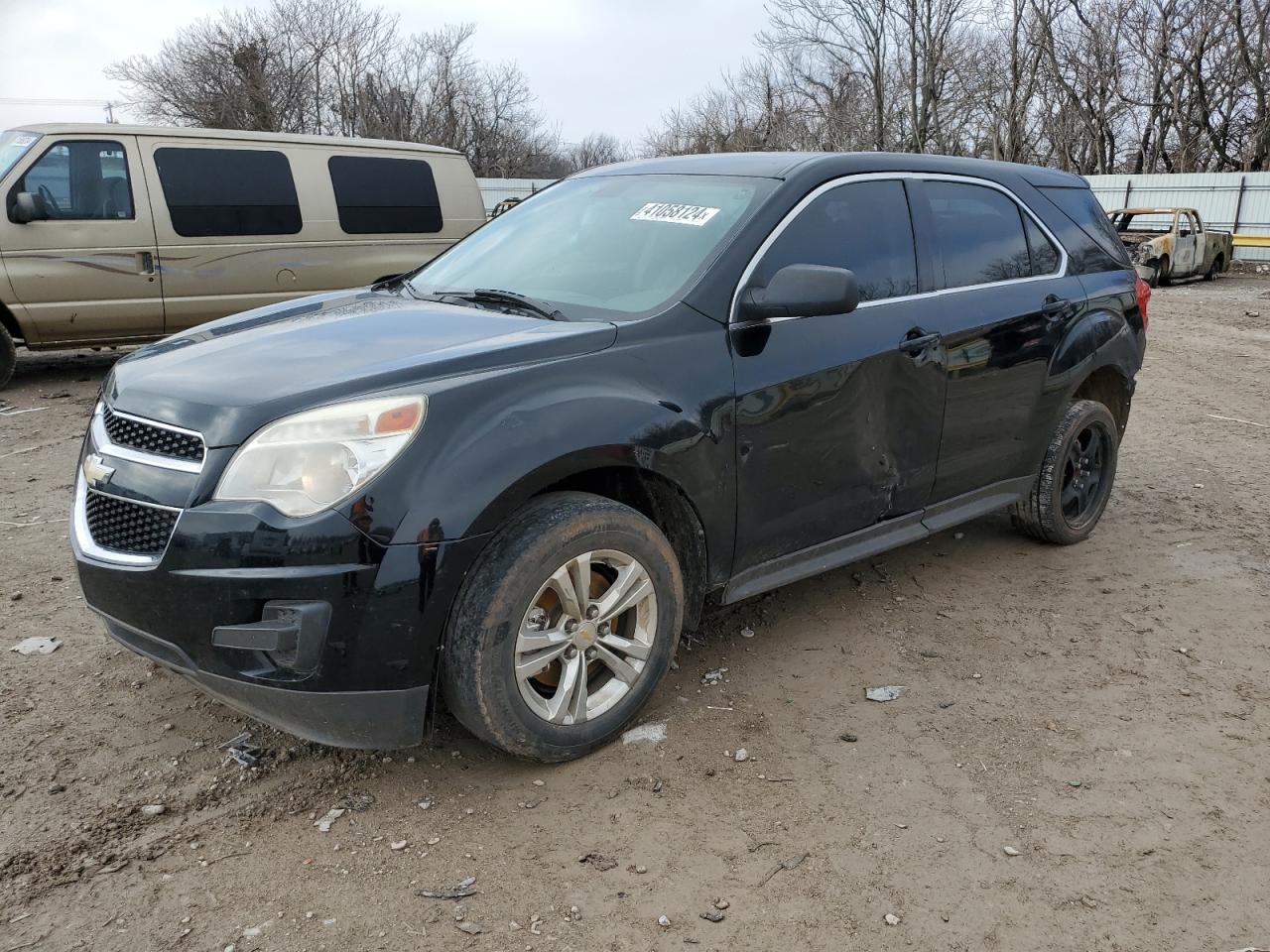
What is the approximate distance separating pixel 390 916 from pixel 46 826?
1.05 m

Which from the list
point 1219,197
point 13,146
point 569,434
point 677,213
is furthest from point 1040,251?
point 1219,197

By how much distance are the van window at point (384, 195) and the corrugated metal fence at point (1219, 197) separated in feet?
72.8

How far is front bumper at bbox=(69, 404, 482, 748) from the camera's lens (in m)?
2.48

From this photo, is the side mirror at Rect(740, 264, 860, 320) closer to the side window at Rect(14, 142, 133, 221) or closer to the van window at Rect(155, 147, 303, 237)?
the van window at Rect(155, 147, 303, 237)

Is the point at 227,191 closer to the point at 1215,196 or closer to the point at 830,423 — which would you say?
the point at 830,423

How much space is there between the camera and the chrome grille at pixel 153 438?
2617 mm

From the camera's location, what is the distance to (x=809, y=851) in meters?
2.62

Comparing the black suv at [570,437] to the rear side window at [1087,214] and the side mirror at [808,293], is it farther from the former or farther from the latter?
the rear side window at [1087,214]

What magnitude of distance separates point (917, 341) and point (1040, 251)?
1.20m

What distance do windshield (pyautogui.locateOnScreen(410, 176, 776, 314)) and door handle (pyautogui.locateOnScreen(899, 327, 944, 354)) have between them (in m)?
0.78

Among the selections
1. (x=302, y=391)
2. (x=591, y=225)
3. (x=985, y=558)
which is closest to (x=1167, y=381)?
(x=985, y=558)

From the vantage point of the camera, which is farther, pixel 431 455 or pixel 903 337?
pixel 903 337

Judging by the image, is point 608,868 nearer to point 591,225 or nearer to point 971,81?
point 591,225

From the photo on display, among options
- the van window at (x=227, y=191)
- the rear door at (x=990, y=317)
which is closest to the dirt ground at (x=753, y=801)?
the rear door at (x=990, y=317)
